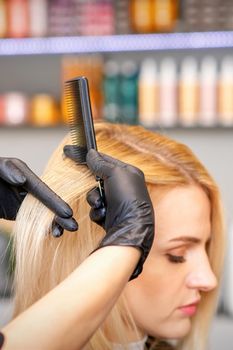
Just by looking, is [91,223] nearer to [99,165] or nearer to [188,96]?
[99,165]

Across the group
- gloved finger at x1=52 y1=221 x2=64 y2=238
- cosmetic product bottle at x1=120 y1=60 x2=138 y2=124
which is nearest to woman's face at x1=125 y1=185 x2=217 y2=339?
gloved finger at x1=52 y1=221 x2=64 y2=238

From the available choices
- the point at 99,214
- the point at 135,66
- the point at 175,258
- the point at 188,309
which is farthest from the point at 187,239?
the point at 135,66

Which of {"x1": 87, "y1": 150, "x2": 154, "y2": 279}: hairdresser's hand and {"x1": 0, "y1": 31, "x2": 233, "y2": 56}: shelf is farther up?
{"x1": 87, "y1": 150, "x2": 154, "y2": 279}: hairdresser's hand

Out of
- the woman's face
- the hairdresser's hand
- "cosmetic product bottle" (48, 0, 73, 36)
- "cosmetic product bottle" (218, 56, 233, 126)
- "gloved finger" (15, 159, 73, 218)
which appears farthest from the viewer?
"cosmetic product bottle" (48, 0, 73, 36)

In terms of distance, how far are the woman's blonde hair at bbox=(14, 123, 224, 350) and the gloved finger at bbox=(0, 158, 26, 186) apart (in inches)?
2.2

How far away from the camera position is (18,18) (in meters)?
3.08

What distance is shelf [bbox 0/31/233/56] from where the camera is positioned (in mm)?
3002

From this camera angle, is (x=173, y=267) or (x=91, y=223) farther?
(x=173, y=267)

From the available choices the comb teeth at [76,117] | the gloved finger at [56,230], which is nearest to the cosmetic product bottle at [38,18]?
the comb teeth at [76,117]

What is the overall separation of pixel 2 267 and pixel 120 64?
1.81m

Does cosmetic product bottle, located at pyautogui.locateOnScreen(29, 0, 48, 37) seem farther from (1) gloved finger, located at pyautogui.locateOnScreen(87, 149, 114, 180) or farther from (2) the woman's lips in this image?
(1) gloved finger, located at pyautogui.locateOnScreen(87, 149, 114, 180)

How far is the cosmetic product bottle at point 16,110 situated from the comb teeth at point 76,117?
195cm

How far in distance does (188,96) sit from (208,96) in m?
0.08

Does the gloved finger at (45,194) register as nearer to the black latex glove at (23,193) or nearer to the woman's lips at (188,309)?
the black latex glove at (23,193)
